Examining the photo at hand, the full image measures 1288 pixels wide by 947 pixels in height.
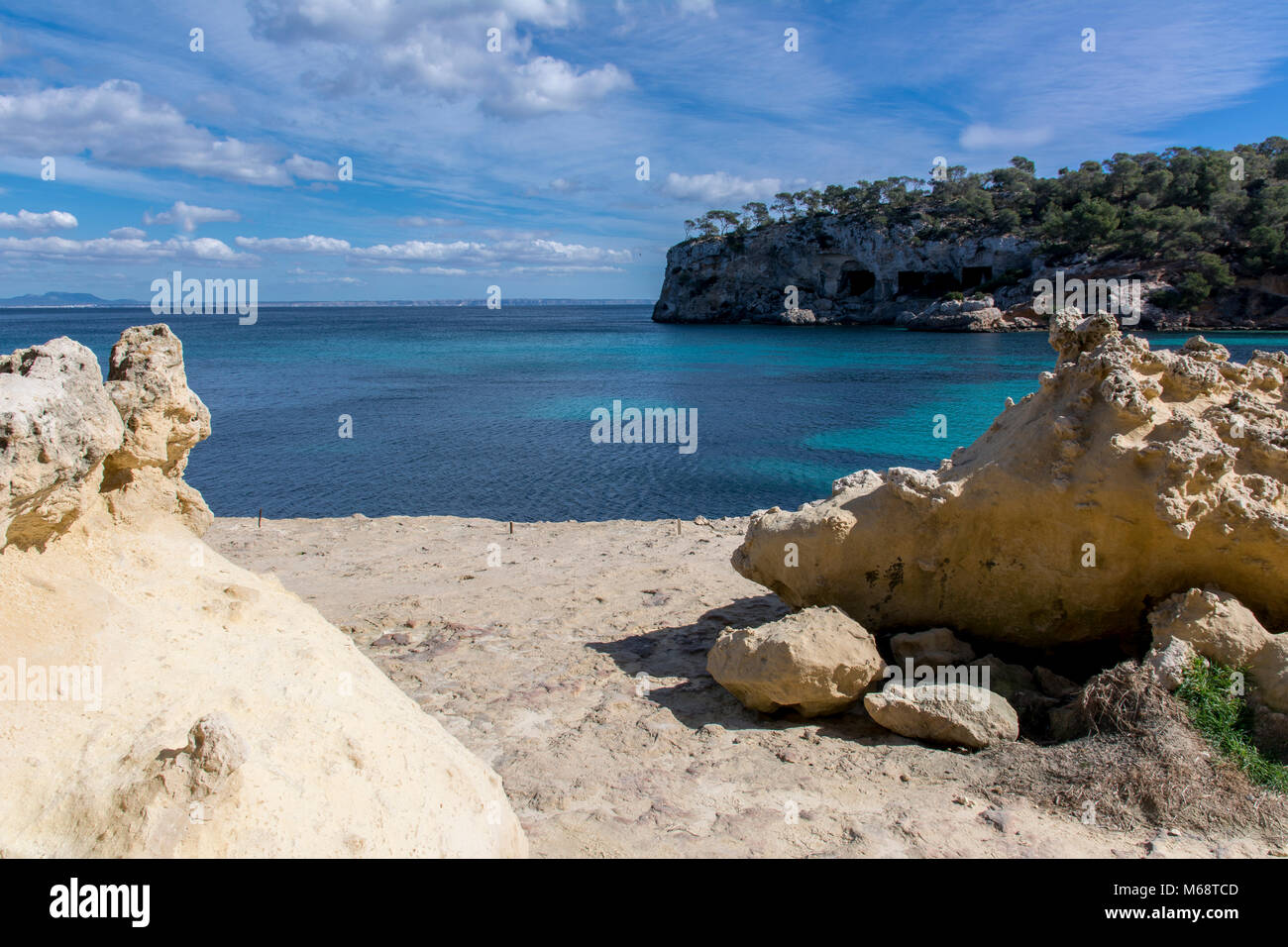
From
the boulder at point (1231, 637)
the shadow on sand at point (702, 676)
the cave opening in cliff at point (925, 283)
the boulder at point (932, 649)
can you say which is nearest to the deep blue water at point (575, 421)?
the shadow on sand at point (702, 676)

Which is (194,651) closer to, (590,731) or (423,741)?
(423,741)

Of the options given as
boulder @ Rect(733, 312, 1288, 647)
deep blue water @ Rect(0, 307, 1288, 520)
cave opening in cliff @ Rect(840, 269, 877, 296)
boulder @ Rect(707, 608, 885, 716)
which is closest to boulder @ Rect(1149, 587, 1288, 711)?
boulder @ Rect(733, 312, 1288, 647)

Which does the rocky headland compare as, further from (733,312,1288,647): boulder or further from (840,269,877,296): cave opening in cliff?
(733,312,1288,647): boulder

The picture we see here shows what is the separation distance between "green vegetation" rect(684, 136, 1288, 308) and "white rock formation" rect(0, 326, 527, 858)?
73495 mm

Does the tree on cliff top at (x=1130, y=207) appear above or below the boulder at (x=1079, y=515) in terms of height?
above

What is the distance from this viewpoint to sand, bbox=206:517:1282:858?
16.3ft

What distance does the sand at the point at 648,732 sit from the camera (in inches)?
195

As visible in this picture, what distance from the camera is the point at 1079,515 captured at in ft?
21.1

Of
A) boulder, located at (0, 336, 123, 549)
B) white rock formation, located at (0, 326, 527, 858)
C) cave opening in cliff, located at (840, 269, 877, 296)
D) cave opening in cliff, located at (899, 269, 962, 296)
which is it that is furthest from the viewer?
cave opening in cliff, located at (840, 269, 877, 296)

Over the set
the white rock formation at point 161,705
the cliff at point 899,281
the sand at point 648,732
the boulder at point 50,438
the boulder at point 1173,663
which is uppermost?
the cliff at point 899,281

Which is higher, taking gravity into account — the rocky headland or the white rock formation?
the rocky headland

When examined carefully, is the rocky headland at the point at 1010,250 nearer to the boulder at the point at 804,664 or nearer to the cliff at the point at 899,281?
the cliff at the point at 899,281

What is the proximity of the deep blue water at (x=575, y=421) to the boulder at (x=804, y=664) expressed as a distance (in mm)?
12020

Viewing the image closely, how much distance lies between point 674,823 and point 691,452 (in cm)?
2140
